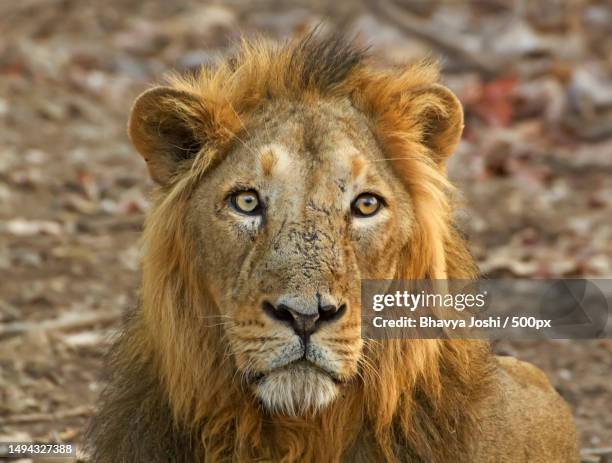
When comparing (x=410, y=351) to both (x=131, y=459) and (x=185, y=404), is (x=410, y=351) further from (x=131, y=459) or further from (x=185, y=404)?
(x=131, y=459)

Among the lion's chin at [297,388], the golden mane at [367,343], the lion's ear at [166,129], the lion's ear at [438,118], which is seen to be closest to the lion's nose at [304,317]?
the lion's chin at [297,388]

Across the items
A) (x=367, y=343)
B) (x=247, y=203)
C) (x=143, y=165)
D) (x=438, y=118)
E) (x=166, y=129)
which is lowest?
(x=367, y=343)

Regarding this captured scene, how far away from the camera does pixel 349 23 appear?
12398 mm

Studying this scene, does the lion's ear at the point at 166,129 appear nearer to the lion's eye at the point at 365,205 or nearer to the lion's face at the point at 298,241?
the lion's face at the point at 298,241

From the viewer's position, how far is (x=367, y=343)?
345cm

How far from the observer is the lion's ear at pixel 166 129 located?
368 centimetres

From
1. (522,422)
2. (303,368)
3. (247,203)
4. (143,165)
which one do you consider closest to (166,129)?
(247,203)

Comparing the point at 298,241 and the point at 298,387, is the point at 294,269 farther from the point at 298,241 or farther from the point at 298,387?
the point at 298,387

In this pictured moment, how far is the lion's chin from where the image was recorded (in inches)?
127

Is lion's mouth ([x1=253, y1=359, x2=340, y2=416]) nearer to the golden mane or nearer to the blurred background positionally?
the golden mane

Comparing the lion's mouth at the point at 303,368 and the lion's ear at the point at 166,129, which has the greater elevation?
the lion's ear at the point at 166,129

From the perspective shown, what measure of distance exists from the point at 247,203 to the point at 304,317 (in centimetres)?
52

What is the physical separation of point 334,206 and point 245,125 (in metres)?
0.47

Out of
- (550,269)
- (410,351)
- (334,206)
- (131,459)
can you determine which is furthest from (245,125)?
(550,269)
